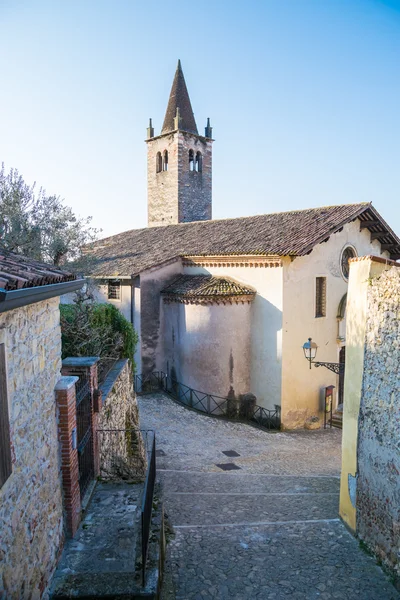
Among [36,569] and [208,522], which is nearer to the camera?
[36,569]

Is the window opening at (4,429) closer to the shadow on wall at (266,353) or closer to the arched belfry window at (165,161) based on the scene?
the shadow on wall at (266,353)

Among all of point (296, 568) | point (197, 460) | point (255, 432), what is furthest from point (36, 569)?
point (255, 432)

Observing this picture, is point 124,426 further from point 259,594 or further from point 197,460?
point 259,594

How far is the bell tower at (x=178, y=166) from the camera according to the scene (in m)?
32.6

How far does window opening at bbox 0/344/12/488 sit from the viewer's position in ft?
11.4

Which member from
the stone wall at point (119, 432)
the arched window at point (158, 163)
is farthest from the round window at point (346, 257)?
the arched window at point (158, 163)

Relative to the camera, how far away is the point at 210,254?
1820 cm

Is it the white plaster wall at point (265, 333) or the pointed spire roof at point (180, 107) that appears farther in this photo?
the pointed spire roof at point (180, 107)

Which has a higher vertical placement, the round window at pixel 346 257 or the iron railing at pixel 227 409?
the round window at pixel 346 257

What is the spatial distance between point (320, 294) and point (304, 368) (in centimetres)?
298

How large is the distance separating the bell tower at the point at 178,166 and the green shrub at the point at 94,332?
21034 millimetres

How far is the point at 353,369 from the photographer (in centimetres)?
802

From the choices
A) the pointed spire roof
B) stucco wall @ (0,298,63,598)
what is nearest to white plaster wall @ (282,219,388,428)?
stucco wall @ (0,298,63,598)

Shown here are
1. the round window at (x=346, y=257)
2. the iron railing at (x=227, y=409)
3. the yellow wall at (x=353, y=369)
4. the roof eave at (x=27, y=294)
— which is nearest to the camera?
the roof eave at (x=27, y=294)
